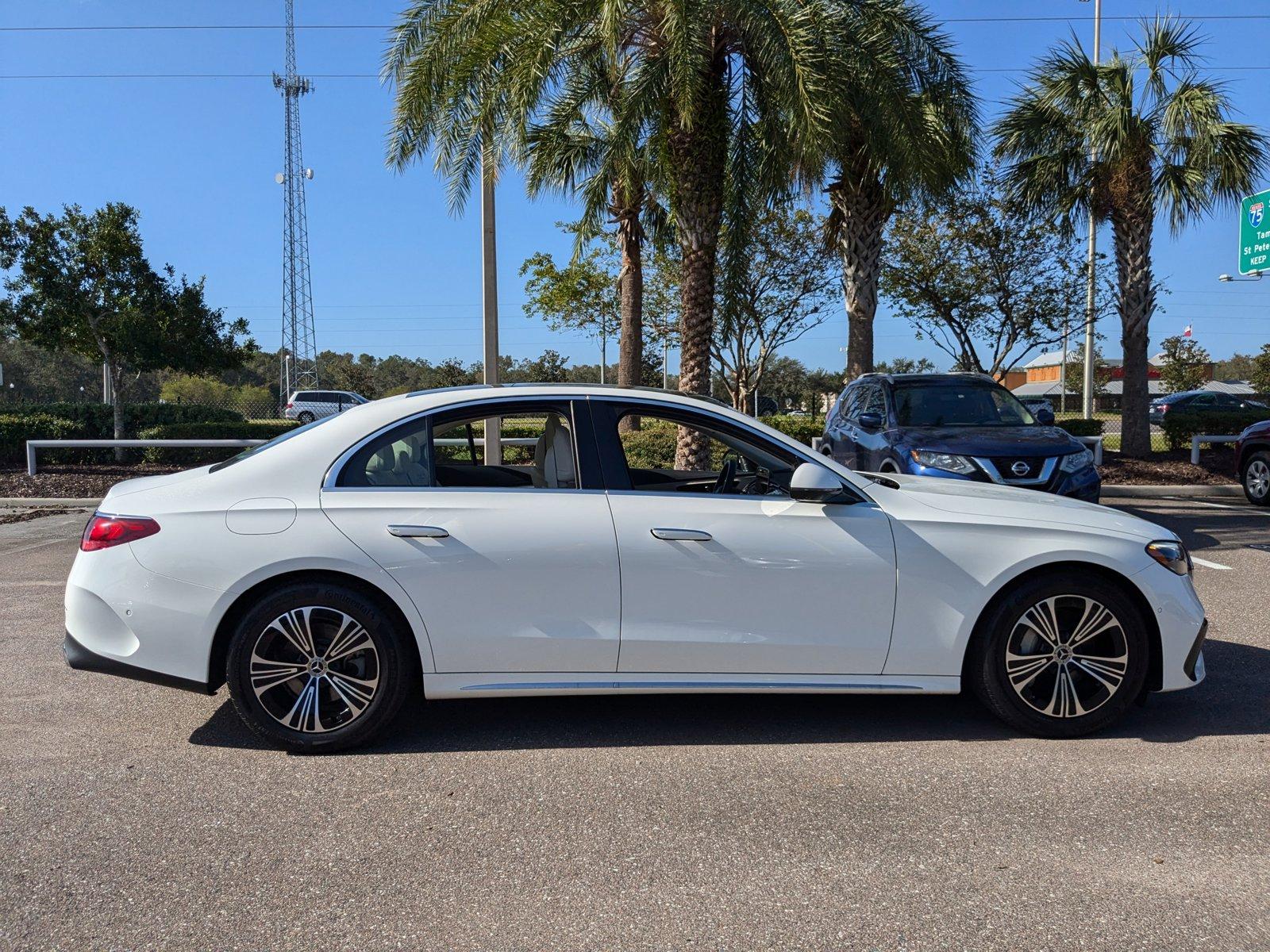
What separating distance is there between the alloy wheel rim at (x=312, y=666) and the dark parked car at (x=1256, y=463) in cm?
1332

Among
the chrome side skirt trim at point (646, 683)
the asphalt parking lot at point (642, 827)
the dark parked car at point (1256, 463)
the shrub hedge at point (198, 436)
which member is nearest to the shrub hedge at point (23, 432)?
the shrub hedge at point (198, 436)

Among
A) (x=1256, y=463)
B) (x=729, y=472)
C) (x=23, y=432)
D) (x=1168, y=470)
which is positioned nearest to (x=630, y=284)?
(x=1168, y=470)

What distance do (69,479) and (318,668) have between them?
1413 cm

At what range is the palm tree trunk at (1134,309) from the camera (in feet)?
58.6

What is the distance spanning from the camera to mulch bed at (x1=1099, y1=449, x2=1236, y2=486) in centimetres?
1595

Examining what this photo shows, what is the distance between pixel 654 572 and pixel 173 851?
2.06m

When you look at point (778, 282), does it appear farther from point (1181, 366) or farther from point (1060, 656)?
point (1181, 366)

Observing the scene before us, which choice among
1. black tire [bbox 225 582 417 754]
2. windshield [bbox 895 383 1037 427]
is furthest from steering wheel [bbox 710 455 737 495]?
windshield [bbox 895 383 1037 427]

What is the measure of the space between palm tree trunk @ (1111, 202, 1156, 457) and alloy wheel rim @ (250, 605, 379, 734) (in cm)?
1757

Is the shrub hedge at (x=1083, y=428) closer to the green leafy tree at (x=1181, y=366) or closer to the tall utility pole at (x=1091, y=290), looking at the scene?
the tall utility pole at (x=1091, y=290)

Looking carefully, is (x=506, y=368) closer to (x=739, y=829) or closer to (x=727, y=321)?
(x=727, y=321)

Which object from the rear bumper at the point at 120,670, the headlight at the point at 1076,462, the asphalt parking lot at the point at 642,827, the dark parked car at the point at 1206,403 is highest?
the dark parked car at the point at 1206,403

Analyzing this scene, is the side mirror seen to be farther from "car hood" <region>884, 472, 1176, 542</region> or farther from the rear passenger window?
the rear passenger window

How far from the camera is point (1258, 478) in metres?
13.4
